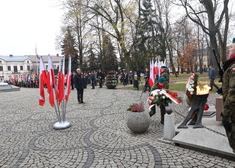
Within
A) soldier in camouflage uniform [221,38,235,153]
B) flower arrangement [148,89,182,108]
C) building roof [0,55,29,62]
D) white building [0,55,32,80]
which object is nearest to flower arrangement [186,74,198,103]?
flower arrangement [148,89,182,108]

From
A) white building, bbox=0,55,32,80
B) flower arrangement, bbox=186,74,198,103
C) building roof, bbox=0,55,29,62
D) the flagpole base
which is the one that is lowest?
the flagpole base

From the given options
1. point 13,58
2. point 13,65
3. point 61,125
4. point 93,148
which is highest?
point 13,58

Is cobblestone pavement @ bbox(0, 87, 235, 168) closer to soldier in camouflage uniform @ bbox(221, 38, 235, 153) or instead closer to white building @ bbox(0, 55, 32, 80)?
soldier in camouflage uniform @ bbox(221, 38, 235, 153)

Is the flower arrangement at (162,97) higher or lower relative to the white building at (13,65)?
lower

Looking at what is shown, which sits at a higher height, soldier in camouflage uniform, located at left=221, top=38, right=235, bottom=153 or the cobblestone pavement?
soldier in camouflage uniform, located at left=221, top=38, right=235, bottom=153

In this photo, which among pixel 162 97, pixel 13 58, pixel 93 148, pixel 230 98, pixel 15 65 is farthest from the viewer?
pixel 13 58

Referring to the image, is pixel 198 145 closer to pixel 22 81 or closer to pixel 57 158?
pixel 57 158

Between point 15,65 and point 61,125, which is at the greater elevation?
point 15,65

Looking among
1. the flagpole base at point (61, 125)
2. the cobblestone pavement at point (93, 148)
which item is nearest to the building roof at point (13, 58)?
the cobblestone pavement at point (93, 148)

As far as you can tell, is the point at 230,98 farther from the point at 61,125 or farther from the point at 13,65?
the point at 13,65

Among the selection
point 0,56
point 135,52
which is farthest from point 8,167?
point 0,56

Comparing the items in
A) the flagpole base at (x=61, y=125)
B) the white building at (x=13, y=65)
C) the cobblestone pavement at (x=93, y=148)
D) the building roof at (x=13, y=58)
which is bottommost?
the cobblestone pavement at (x=93, y=148)

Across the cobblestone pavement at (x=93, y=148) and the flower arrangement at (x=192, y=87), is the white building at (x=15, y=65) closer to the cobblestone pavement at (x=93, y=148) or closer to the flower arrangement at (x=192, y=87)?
the cobblestone pavement at (x=93, y=148)

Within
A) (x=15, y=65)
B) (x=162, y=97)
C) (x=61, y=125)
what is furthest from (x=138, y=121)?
(x=15, y=65)
